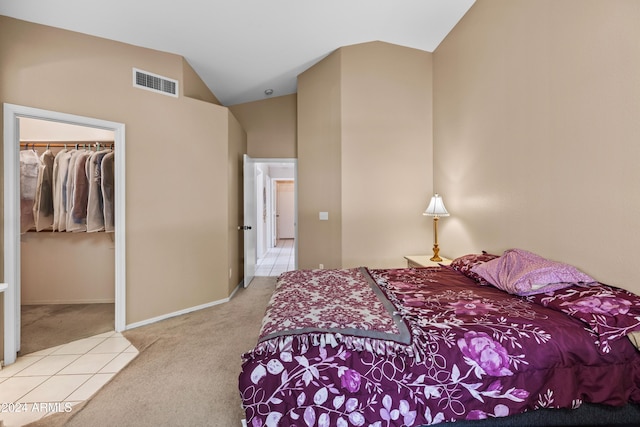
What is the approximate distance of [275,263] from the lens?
5996mm

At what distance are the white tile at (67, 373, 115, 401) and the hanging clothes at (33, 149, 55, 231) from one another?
213 cm

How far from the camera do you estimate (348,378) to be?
1087 millimetres

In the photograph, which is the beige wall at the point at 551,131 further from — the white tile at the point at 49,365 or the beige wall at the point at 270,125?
the white tile at the point at 49,365

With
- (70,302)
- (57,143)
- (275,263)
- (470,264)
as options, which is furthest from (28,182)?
(470,264)

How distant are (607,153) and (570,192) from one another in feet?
0.94

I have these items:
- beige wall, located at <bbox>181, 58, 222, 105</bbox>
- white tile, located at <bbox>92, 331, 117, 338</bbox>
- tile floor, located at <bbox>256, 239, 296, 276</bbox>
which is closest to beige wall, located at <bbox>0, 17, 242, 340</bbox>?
beige wall, located at <bbox>181, 58, 222, 105</bbox>

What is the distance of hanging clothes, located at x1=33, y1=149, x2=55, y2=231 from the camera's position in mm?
3004

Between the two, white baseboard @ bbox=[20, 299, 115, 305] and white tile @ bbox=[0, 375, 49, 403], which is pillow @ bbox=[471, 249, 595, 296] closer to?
white tile @ bbox=[0, 375, 49, 403]

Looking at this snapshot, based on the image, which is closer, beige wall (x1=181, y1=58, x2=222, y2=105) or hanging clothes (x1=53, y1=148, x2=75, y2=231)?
hanging clothes (x1=53, y1=148, x2=75, y2=231)

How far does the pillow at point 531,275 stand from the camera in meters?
1.54

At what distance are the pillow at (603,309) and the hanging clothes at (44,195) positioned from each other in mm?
4605

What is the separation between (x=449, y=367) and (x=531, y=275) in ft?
2.97

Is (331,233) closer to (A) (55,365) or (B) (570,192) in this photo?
(B) (570,192)

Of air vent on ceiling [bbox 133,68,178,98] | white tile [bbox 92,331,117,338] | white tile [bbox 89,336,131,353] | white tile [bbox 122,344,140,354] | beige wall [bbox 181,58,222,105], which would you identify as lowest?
white tile [bbox 122,344,140,354]
